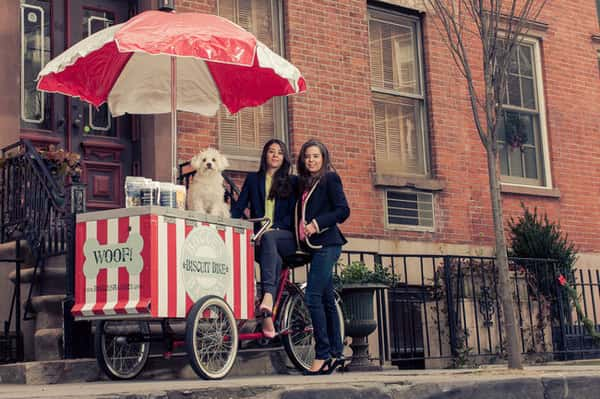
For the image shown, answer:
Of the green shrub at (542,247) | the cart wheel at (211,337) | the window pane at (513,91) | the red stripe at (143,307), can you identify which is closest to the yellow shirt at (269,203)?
the cart wheel at (211,337)

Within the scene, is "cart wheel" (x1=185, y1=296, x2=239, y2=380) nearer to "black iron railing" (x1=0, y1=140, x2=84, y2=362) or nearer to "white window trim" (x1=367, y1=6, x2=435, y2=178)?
"black iron railing" (x1=0, y1=140, x2=84, y2=362)

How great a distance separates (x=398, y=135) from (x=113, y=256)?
6662 mm

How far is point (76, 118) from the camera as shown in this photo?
1023 centimetres

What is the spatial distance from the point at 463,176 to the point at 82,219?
710cm

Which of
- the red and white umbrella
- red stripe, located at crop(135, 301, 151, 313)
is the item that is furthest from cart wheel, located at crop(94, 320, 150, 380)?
the red and white umbrella

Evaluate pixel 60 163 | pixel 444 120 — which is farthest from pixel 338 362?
pixel 444 120

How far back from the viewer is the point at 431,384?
21.8 ft

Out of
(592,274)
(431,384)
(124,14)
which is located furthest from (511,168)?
(431,384)

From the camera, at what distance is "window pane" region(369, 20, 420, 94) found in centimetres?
1274

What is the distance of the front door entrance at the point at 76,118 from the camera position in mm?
10078

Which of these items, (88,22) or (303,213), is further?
(88,22)

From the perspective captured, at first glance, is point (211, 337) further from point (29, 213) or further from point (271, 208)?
point (29, 213)

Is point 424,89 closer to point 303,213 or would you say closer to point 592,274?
point 592,274

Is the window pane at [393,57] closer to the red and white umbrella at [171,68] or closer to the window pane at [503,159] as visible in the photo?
the window pane at [503,159]
